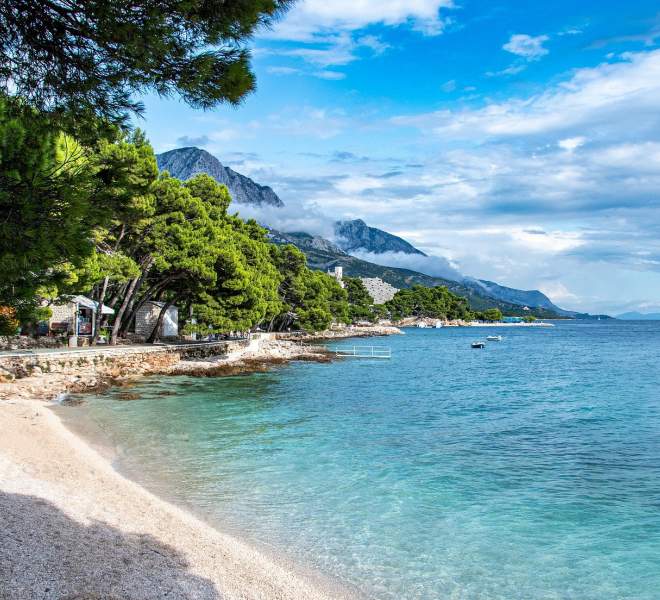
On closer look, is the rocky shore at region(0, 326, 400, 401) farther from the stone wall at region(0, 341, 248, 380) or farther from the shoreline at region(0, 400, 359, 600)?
the shoreline at region(0, 400, 359, 600)

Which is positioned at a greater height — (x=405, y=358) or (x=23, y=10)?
(x=23, y=10)

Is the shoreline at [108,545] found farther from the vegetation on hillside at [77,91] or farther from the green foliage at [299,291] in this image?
the green foliage at [299,291]

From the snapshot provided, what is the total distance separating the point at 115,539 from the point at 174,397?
60.4 ft

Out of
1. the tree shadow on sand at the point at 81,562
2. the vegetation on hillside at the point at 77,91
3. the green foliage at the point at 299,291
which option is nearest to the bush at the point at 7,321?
the vegetation on hillside at the point at 77,91

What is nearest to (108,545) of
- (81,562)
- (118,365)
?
(81,562)

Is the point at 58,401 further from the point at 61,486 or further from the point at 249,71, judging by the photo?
the point at 249,71

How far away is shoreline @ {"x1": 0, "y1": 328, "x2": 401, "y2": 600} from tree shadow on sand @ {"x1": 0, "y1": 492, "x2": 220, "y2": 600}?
1 centimetres

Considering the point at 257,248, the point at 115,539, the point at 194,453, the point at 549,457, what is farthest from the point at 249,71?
the point at 257,248

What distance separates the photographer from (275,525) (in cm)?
1068

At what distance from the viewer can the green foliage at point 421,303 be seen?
179 meters

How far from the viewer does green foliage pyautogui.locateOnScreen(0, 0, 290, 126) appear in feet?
16.4

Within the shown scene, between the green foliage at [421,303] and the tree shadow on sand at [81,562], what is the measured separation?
168 metres

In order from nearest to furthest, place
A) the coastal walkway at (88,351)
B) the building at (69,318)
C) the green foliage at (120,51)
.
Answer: the green foliage at (120,51) → the coastal walkway at (88,351) → the building at (69,318)

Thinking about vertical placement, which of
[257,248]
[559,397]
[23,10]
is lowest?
[559,397]
